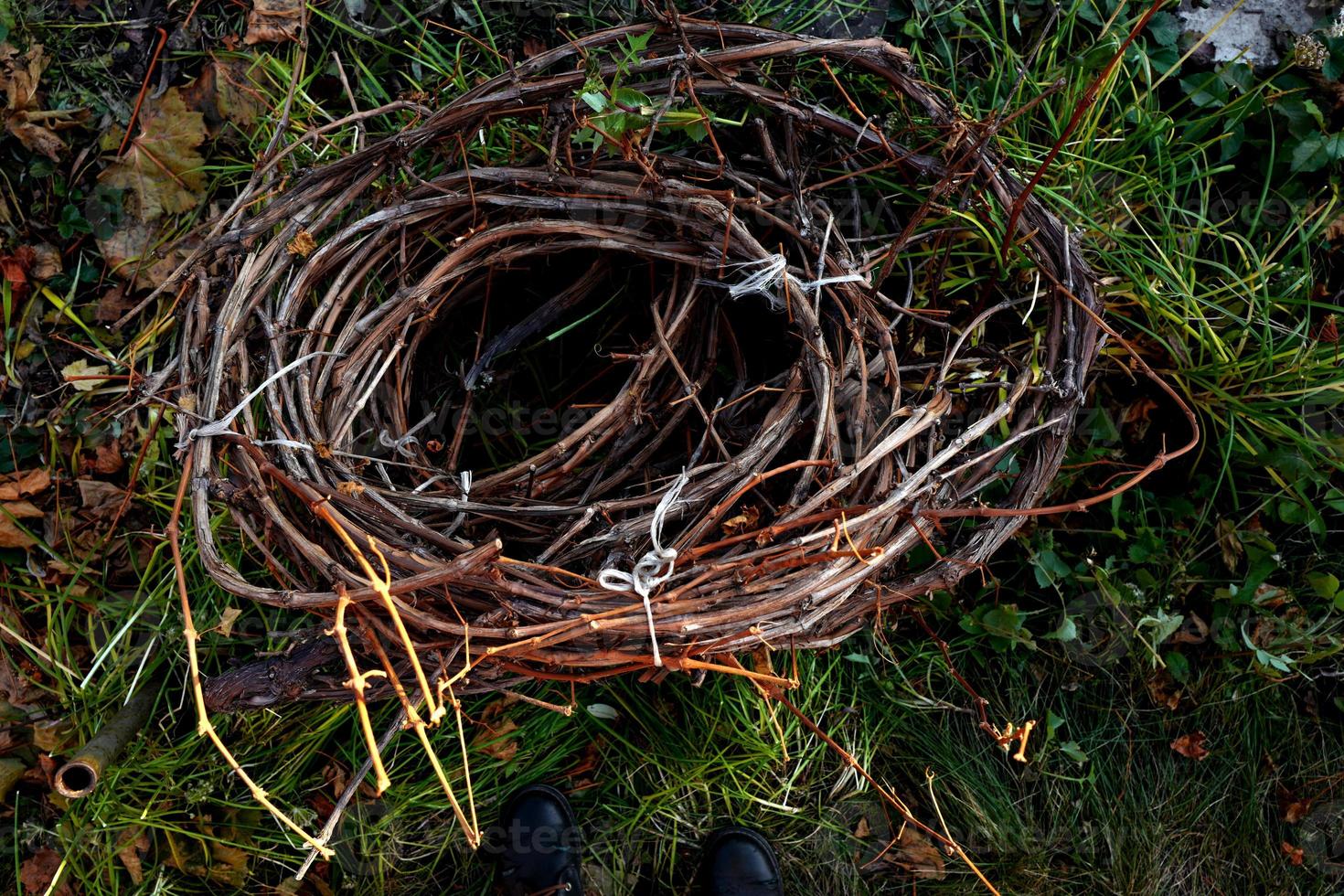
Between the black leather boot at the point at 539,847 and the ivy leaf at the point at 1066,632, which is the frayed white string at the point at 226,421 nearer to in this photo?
the black leather boot at the point at 539,847

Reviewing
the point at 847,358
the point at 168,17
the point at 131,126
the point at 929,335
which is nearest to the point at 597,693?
the point at 847,358

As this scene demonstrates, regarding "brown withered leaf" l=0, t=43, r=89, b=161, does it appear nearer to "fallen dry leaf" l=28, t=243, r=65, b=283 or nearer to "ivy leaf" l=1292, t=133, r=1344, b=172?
"fallen dry leaf" l=28, t=243, r=65, b=283

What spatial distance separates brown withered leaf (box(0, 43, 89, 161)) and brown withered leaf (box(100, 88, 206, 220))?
0.17 meters

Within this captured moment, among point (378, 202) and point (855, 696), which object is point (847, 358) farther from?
point (378, 202)

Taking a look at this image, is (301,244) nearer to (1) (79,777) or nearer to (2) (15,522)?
(2) (15,522)

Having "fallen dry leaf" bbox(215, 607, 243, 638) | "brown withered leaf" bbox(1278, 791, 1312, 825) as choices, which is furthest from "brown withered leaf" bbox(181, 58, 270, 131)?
"brown withered leaf" bbox(1278, 791, 1312, 825)

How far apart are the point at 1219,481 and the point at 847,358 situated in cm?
96

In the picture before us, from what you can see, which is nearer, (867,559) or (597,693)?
(867,559)

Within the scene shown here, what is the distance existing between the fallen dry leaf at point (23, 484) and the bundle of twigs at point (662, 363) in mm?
529

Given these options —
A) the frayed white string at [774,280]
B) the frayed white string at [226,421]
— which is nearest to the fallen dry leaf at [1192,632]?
the frayed white string at [774,280]

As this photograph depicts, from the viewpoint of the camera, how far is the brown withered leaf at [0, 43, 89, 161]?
2.18m

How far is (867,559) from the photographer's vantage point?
1.58 metres

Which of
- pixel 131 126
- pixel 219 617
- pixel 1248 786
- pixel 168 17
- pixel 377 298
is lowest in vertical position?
pixel 1248 786

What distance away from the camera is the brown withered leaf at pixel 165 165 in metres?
2.16
